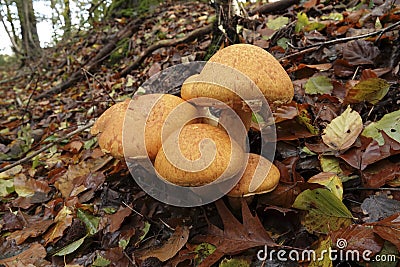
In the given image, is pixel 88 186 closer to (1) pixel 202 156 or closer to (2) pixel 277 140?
(1) pixel 202 156

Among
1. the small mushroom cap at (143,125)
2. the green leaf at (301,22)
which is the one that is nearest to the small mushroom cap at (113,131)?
the small mushroom cap at (143,125)

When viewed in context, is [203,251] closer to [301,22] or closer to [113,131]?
[113,131]

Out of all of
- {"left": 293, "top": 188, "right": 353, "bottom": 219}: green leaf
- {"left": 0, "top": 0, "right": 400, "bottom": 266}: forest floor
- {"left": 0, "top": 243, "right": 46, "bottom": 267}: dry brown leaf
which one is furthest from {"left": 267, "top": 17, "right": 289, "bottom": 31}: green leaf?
{"left": 0, "top": 243, "right": 46, "bottom": 267}: dry brown leaf

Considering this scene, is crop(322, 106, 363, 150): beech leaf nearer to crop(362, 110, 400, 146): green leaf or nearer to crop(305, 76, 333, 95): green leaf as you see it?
crop(362, 110, 400, 146): green leaf

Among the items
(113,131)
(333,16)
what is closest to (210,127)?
(113,131)

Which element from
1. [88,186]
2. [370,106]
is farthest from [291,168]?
[88,186]

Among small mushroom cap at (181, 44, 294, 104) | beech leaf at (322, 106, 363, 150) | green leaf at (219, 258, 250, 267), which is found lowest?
green leaf at (219, 258, 250, 267)
